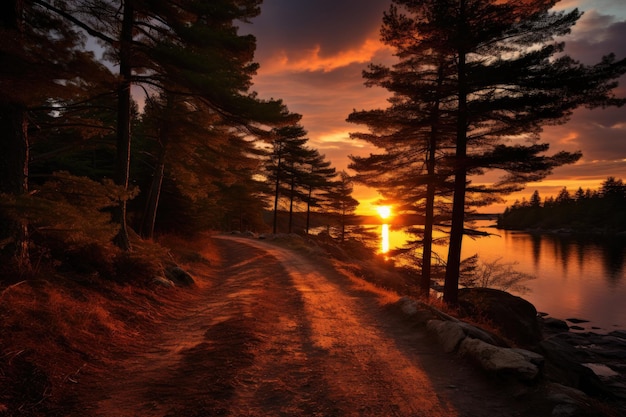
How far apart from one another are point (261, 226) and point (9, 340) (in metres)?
50.5

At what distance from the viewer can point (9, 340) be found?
4.34 metres

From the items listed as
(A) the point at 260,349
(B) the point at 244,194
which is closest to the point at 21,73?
(A) the point at 260,349

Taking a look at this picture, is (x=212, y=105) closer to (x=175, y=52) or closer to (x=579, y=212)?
(x=175, y=52)

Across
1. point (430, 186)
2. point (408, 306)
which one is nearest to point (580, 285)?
point (430, 186)

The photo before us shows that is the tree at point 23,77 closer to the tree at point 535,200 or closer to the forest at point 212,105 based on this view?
the forest at point 212,105

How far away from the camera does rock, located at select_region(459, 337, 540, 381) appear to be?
16.2ft

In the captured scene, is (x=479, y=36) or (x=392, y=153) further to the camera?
(x=392, y=153)

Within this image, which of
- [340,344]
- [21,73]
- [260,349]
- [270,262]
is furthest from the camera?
[270,262]

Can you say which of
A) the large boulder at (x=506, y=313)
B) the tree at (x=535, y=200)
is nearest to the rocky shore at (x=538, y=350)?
the large boulder at (x=506, y=313)

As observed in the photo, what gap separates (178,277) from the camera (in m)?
11.6

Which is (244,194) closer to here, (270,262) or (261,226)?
(261,226)

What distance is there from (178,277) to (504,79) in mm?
12867

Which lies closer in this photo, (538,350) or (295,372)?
(295,372)

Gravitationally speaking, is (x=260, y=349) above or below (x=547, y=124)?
below
